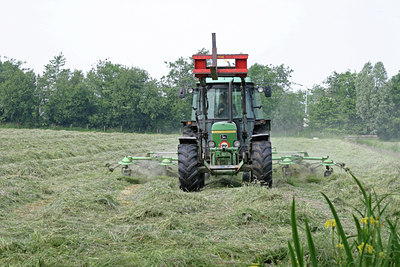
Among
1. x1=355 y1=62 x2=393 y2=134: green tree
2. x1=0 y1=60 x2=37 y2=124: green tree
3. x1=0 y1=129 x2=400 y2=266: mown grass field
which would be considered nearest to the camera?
x1=0 y1=129 x2=400 y2=266: mown grass field

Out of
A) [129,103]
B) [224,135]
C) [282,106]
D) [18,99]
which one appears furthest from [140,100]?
[224,135]

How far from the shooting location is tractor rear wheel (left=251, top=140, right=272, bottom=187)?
301 inches

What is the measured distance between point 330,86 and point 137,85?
93.2ft

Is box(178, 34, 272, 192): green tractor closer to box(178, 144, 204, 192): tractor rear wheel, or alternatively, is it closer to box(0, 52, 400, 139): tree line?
box(178, 144, 204, 192): tractor rear wheel

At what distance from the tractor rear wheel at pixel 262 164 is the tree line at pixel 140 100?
38055mm

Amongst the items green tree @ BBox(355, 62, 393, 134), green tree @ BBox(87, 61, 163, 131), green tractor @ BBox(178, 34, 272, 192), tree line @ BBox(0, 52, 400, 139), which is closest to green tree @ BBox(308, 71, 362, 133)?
tree line @ BBox(0, 52, 400, 139)

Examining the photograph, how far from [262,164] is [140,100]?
4568cm

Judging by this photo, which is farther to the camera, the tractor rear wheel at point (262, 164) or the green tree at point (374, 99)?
the green tree at point (374, 99)

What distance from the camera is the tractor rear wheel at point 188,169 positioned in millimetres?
7797

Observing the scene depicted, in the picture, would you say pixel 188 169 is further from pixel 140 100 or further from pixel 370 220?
pixel 140 100

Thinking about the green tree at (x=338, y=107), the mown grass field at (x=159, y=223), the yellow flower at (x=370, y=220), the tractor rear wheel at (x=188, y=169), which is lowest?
the mown grass field at (x=159, y=223)

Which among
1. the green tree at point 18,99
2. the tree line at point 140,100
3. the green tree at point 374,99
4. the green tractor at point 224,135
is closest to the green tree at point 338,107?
the tree line at point 140,100

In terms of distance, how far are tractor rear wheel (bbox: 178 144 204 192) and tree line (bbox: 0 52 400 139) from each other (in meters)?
38.7

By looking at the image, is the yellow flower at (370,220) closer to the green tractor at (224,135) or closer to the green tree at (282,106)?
the green tractor at (224,135)
